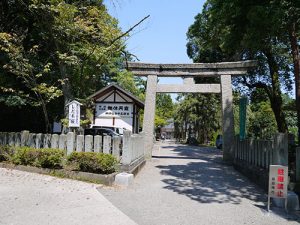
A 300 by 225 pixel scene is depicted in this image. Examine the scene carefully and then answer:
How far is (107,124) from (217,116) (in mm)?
26081

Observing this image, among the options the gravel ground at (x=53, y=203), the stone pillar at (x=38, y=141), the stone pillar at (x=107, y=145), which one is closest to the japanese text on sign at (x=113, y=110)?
the stone pillar at (x=38, y=141)

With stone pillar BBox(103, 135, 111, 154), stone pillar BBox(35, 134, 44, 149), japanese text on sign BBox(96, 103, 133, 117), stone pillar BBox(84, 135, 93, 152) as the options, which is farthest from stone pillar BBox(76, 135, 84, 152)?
japanese text on sign BBox(96, 103, 133, 117)

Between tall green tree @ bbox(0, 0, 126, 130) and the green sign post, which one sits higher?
tall green tree @ bbox(0, 0, 126, 130)

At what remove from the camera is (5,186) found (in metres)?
9.12

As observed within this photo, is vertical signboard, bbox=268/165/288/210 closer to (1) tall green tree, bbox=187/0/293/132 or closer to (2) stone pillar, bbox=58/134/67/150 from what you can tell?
(1) tall green tree, bbox=187/0/293/132

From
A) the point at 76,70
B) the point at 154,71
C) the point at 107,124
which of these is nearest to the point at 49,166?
the point at 76,70

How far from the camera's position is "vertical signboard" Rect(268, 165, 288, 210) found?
759 centimetres

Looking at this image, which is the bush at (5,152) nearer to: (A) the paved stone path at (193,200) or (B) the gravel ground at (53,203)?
(B) the gravel ground at (53,203)

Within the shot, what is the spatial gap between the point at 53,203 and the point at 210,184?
528 centimetres

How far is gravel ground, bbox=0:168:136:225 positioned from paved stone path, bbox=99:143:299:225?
44 cm

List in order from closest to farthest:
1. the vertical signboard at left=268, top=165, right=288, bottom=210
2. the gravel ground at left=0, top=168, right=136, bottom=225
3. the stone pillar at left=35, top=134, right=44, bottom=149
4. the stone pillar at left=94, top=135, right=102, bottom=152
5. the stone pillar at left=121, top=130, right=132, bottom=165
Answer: the gravel ground at left=0, top=168, right=136, bottom=225
the vertical signboard at left=268, top=165, right=288, bottom=210
the stone pillar at left=121, top=130, right=132, bottom=165
the stone pillar at left=94, top=135, right=102, bottom=152
the stone pillar at left=35, top=134, right=44, bottom=149

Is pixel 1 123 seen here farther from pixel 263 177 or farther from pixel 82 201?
pixel 263 177

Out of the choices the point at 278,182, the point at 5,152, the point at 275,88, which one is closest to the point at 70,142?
the point at 5,152

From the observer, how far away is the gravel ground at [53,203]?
20.6 ft
